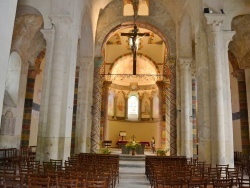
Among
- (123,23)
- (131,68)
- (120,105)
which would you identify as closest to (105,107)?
(123,23)

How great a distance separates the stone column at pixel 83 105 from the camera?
16766mm

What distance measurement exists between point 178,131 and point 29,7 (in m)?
12.1

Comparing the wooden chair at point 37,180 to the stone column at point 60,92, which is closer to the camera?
the wooden chair at point 37,180

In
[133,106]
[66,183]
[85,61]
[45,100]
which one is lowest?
[66,183]

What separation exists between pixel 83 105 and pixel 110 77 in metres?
12.6

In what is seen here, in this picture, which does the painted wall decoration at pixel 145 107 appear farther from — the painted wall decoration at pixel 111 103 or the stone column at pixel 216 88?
the stone column at pixel 216 88

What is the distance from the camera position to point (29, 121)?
1711 cm

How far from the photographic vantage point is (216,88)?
1078 centimetres

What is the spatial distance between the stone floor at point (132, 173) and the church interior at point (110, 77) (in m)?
0.54

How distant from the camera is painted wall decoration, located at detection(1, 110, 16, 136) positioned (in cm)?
1485

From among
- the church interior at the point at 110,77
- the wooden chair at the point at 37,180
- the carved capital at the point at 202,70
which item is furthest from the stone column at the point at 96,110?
the wooden chair at the point at 37,180

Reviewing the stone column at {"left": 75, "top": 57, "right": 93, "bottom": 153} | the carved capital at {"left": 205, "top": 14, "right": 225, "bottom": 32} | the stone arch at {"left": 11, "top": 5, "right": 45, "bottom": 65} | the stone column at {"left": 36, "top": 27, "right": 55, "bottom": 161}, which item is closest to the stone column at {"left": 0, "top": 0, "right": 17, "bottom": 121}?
the stone column at {"left": 36, "top": 27, "right": 55, "bottom": 161}

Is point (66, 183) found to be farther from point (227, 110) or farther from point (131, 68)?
point (131, 68)

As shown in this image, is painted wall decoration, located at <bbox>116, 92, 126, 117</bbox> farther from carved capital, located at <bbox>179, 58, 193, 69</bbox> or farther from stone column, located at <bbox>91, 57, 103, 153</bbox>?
carved capital, located at <bbox>179, 58, 193, 69</bbox>
